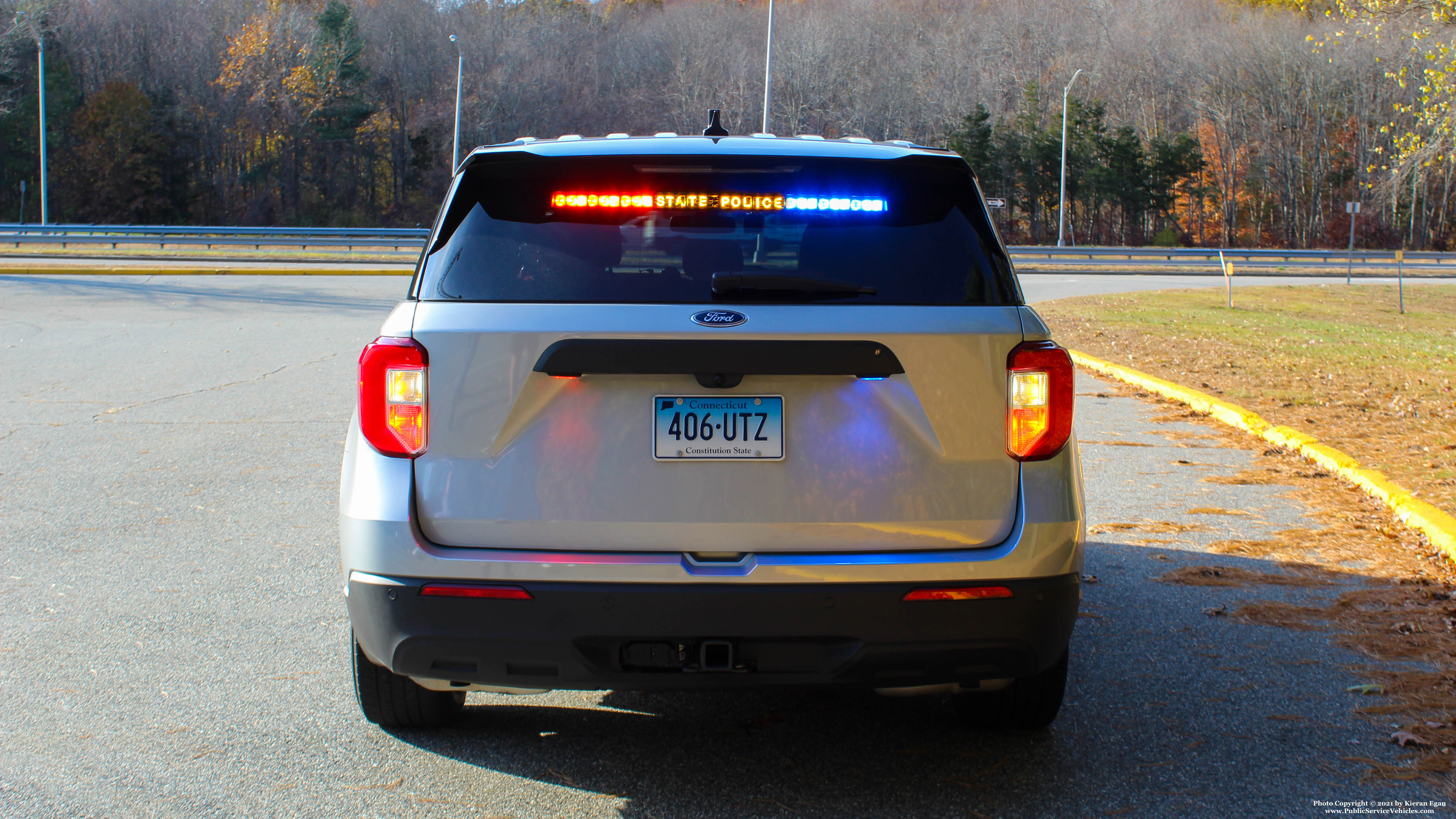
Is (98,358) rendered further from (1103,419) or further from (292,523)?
(1103,419)

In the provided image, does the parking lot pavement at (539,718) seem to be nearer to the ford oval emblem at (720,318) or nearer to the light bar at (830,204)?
the ford oval emblem at (720,318)

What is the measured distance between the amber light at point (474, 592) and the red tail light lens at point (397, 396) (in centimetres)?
32

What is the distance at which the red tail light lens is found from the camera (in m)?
2.70

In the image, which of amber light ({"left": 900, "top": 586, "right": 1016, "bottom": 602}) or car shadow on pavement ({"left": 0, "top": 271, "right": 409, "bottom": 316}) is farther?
car shadow on pavement ({"left": 0, "top": 271, "right": 409, "bottom": 316})

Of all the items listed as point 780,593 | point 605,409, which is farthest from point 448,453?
point 780,593

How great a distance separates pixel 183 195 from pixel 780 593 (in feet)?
219

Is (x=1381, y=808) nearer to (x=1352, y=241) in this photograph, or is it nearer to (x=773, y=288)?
(x=773, y=288)

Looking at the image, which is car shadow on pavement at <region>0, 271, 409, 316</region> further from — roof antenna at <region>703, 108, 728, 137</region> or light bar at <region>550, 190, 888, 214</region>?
light bar at <region>550, 190, 888, 214</region>

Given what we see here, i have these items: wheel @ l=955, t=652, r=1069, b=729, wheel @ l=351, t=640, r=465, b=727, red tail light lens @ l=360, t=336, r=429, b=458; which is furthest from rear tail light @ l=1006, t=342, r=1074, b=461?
wheel @ l=351, t=640, r=465, b=727

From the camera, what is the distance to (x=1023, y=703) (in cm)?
334

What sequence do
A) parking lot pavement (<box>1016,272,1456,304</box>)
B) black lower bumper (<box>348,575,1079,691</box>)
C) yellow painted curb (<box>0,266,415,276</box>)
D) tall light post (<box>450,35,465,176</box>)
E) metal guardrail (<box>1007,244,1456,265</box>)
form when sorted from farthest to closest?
metal guardrail (<box>1007,244,1456,265</box>) < tall light post (<box>450,35,465,176</box>) < parking lot pavement (<box>1016,272,1456,304</box>) < yellow painted curb (<box>0,266,415,276</box>) < black lower bumper (<box>348,575,1079,691</box>)

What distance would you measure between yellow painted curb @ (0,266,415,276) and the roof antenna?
2350cm

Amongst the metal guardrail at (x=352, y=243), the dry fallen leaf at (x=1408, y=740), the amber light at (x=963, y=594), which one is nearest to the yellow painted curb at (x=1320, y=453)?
the dry fallen leaf at (x=1408, y=740)

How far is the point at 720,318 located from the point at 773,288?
0.16 m
